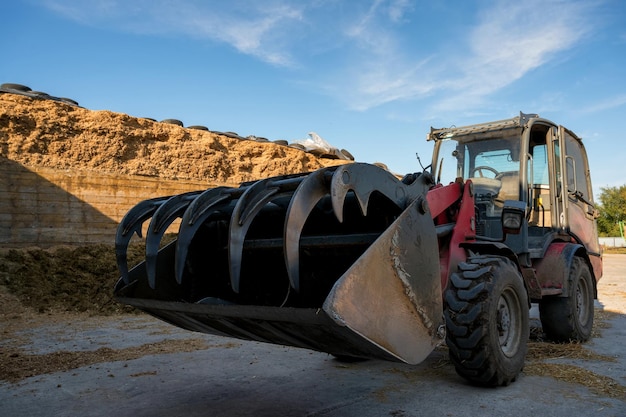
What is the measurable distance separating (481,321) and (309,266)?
4.79 feet

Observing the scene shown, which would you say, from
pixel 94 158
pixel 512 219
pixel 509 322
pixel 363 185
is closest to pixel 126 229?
pixel 363 185

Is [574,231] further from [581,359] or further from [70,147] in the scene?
[70,147]

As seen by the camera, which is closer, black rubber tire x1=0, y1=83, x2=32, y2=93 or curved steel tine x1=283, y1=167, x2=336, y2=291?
curved steel tine x1=283, y1=167, x2=336, y2=291

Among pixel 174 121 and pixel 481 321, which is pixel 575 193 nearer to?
pixel 481 321

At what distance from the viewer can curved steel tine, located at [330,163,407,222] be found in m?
3.15

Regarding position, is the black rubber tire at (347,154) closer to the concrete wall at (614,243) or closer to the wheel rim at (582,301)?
the wheel rim at (582,301)

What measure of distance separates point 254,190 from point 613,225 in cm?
6799

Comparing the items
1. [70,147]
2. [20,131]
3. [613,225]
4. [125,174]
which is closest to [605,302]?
[125,174]

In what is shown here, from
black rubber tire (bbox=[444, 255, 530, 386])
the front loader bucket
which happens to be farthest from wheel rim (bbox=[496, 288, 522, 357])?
the front loader bucket

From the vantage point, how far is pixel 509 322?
4.86 m

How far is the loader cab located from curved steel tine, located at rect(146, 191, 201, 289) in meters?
3.40

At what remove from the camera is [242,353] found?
627 centimetres

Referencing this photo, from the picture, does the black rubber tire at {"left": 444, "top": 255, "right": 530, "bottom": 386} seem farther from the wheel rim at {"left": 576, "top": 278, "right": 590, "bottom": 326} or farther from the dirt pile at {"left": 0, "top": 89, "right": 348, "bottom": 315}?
the dirt pile at {"left": 0, "top": 89, "right": 348, "bottom": 315}

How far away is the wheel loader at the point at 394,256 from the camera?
3.21 metres
